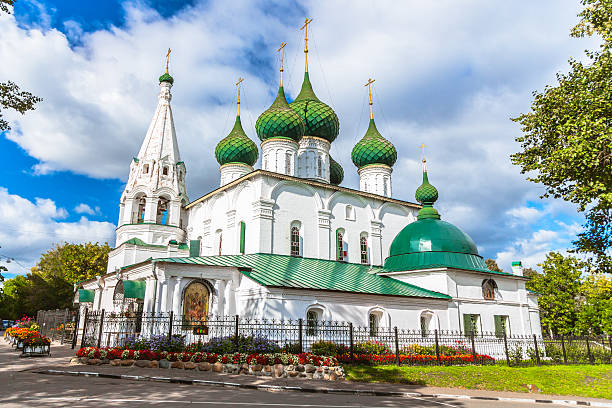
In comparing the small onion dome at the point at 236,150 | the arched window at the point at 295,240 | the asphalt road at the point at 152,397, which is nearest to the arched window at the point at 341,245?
the arched window at the point at 295,240

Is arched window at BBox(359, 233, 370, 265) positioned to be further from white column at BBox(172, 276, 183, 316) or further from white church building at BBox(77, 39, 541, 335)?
white column at BBox(172, 276, 183, 316)

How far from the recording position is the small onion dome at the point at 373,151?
86.4 feet

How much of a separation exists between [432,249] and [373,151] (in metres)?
8.22

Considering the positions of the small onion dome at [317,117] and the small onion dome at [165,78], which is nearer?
the small onion dome at [317,117]

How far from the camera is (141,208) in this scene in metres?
24.1

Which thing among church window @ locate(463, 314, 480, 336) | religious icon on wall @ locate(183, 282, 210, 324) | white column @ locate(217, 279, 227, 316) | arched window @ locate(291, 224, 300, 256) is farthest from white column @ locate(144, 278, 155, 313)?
church window @ locate(463, 314, 480, 336)

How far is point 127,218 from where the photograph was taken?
2325cm

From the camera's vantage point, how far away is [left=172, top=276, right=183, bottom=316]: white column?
14680mm

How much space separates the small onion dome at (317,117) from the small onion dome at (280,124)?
4.00ft

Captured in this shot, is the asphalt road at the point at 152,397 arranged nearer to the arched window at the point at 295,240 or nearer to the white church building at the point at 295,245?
the white church building at the point at 295,245

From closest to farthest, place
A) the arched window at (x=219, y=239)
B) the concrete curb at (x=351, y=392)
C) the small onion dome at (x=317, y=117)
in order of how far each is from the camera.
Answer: the concrete curb at (x=351, y=392) < the arched window at (x=219, y=239) < the small onion dome at (x=317, y=117)

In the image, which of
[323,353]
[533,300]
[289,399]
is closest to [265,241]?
[323,353]

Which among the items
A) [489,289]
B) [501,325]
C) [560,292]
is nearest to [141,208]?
[489,289]

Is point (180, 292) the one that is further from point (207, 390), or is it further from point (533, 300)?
point (533, 300)
